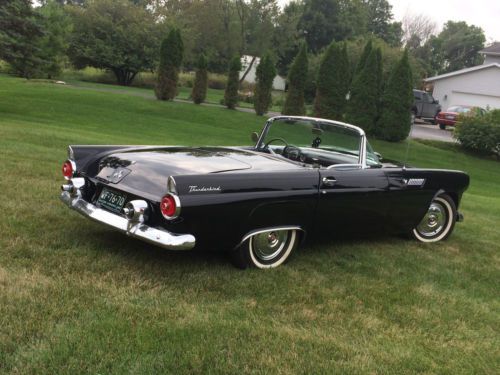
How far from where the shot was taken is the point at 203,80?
2389 centimetres

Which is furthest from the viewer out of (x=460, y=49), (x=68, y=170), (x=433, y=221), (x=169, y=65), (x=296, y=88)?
(x=460, y=49)

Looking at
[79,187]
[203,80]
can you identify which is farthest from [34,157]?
[203,80]

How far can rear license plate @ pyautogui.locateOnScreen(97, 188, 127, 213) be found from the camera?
3920 mm

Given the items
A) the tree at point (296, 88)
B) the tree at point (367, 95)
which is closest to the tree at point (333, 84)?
the tree at point (367, 95)

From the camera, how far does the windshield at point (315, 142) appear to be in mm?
5105

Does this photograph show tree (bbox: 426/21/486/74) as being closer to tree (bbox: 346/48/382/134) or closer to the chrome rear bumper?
tree (bbox: 346/48/382/134)

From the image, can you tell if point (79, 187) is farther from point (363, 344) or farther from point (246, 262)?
point (363, 344)

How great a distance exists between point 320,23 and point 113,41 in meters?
25.8

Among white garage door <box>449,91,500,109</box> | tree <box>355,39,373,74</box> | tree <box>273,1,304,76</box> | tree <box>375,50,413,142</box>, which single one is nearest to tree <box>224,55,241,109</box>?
tree <box>355,39,373,74</box>

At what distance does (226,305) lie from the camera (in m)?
3.46

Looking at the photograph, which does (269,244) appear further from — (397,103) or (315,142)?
(397,103)

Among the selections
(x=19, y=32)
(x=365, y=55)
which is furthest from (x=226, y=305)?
(x=365, y=55)

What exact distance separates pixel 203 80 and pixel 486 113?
1254cm

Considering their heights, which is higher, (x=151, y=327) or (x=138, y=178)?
(x=138, y=178)
